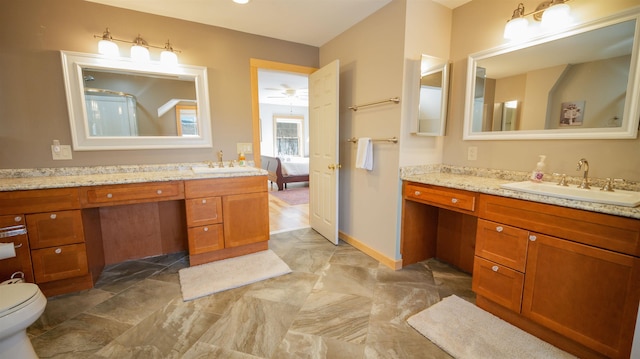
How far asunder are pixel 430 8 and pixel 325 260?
8.01 feet

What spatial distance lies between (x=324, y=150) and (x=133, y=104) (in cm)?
192

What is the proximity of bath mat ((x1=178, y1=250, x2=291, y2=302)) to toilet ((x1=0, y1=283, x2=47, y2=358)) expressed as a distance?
0.80 meters

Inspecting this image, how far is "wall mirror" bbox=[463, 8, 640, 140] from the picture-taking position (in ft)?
4.98

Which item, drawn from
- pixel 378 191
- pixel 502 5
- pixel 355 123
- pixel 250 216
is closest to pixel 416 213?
pixel 378 191

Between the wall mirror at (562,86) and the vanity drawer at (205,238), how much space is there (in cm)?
243

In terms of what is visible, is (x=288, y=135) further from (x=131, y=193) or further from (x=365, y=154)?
(x=131, y=193)

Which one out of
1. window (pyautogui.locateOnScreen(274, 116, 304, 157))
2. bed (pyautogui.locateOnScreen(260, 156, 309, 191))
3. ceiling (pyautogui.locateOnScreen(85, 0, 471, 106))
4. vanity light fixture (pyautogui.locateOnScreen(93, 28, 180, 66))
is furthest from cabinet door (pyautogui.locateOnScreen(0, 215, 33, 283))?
window (pyautogui.locateOnScreen(274, 116, 304, 157))

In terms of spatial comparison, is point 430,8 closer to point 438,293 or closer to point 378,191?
point 378,191

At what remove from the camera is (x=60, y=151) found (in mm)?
2262

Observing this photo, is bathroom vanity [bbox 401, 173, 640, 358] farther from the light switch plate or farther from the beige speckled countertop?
the light switch plate

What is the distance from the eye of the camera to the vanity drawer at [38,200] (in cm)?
176

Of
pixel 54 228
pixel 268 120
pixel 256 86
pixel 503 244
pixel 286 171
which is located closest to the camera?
pixel 503 244

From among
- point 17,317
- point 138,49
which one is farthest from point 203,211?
point 138,49

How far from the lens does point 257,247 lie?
8.98ft
